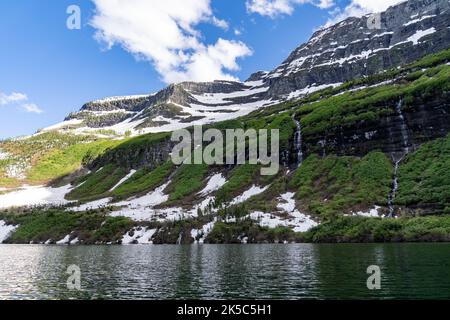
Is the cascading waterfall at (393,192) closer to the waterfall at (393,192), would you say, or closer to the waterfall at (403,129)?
the waterfall at (393,192)

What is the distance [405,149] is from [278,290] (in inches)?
6024

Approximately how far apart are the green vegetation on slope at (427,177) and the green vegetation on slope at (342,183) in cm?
639

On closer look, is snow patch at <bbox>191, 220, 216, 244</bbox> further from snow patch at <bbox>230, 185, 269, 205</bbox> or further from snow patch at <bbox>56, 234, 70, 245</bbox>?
snow patch at <bbox>56, 234, 70, 245</bbox>

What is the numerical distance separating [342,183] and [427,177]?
3183 cm

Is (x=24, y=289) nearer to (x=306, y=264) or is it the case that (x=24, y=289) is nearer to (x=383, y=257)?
(x=306, y=264)

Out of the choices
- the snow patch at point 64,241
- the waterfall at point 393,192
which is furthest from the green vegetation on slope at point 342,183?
the snow patch at point 64,241

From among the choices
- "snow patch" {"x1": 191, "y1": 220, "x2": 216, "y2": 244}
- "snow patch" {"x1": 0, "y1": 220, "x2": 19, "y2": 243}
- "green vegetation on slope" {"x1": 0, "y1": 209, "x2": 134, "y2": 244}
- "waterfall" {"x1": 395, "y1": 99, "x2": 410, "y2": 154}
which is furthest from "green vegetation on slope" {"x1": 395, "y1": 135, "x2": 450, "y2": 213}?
"snow patch" {"x1": 0, "y1": 220, "x2": 19, "y2": 243}

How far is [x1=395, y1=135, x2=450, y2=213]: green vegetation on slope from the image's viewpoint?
449 ft

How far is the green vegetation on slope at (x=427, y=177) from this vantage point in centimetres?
13688

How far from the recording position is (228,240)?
139 metres

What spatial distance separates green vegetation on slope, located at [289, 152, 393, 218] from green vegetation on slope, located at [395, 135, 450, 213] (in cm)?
639

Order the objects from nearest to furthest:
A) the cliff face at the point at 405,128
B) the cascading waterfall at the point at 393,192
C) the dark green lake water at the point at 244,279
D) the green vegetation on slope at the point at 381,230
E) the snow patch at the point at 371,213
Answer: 1. the dark green lake water at the point at 244,279
2. the green vegetation on slope at the point at 381,230
3. the snow patch at the point at 371,213
4. the cascading waterfall at the point at 393,192
5. the cliff face at the point at 405,128

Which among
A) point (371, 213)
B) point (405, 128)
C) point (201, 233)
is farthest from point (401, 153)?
point (201, 233)

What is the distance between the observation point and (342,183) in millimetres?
172000
